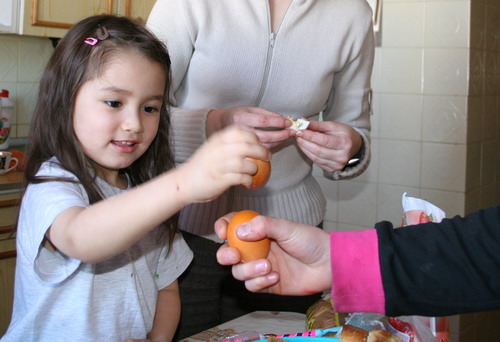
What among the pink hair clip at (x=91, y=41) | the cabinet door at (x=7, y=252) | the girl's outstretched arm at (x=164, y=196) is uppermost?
the pink hair clip at (x=91, y=41)

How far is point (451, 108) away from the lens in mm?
2617

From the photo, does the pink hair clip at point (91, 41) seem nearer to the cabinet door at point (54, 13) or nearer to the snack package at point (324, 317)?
the snack package at point (324, 317)

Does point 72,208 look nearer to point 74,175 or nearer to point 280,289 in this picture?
point 74,175

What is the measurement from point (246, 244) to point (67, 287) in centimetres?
37

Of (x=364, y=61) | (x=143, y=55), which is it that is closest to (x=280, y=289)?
(x=143, y=55)

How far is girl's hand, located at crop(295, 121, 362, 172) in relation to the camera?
1.37 metres

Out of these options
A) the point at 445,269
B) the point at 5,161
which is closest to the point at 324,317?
the point at 445,269

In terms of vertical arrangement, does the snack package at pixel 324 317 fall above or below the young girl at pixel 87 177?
below

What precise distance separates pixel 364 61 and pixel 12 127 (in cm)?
184

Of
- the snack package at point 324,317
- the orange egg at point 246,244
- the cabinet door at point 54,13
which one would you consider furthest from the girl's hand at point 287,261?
the cabinet door at point 54,13

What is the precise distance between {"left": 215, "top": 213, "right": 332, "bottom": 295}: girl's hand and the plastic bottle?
193 cm

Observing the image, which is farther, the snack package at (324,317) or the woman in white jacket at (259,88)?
the woman in white jacket at (259,88)

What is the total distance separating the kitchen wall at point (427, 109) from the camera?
8.54ft

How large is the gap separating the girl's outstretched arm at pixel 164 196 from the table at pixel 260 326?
33 cm
